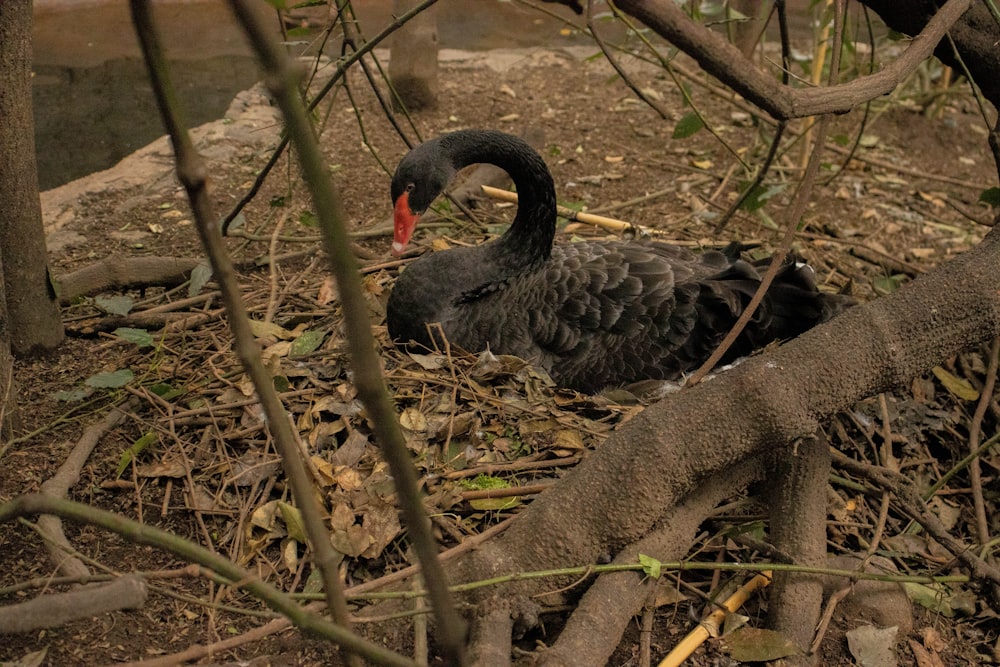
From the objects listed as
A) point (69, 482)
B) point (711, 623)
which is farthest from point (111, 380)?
point (711, 623)

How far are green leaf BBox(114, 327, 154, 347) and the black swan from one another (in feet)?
2.36

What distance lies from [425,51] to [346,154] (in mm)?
771

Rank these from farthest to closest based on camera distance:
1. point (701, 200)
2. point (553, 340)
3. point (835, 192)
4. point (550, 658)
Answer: point (835, 192), point (701, 200), point (553, 340), point (550, 658)

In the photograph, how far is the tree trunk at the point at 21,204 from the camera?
225 cm

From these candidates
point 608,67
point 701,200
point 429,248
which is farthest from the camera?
point 608,67

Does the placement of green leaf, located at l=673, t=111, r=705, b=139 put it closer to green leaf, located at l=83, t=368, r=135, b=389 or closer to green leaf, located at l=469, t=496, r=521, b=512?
green leaf, located at l=469, t=496, r=521, b=512

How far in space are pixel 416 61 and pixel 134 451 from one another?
314 centimetres

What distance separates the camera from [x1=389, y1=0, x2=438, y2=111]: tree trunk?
4730 mm

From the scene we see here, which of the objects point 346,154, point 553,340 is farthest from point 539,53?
point 553,340

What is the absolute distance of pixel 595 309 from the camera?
9.21 ft

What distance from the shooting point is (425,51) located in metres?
4.80

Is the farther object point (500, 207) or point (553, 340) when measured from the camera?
point (500, 207)

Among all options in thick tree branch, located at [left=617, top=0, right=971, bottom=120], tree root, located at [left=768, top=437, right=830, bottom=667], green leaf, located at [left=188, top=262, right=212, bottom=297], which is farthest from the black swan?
thick tree branch, located at [left=617, top=0, right=971, bottom=120]

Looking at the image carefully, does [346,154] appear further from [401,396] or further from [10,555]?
[10,555]
